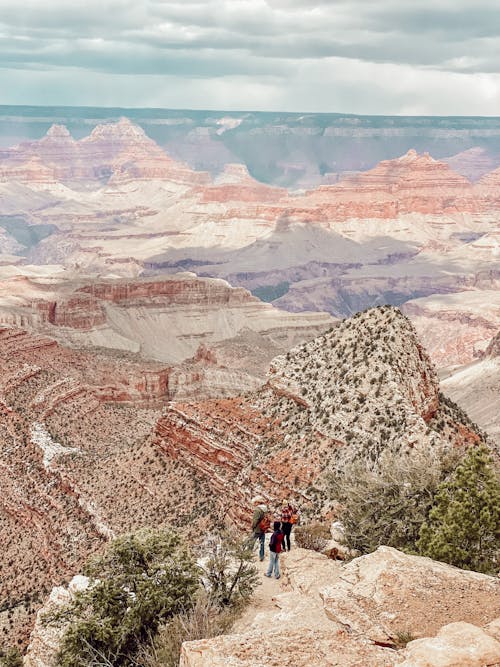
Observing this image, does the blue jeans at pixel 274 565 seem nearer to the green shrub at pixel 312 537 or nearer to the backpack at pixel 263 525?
the backpack at pixel 263 525

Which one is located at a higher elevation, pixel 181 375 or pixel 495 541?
pixel 495 541

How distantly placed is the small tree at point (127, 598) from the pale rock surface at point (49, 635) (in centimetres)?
86

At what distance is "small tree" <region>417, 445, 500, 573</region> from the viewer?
2061 cm

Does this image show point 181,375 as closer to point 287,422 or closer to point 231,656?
point 287,422

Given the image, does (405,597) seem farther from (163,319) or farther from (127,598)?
(163,319)

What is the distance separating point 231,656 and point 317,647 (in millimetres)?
1532

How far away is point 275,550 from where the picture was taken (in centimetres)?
2234

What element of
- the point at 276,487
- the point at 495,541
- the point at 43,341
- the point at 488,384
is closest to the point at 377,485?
the point at 495,541

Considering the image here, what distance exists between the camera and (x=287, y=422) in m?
33.4

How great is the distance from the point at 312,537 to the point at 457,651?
42.7 feet

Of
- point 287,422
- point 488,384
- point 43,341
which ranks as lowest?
point 488,384

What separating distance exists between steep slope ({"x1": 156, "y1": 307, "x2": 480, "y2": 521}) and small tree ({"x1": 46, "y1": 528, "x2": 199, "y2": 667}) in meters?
8.57

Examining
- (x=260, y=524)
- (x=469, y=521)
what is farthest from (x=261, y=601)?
(x=469, y=521)

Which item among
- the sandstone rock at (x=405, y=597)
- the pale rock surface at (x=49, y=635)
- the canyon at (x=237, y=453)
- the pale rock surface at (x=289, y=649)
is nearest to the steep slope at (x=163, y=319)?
the canyon at (x=237, y=453)
